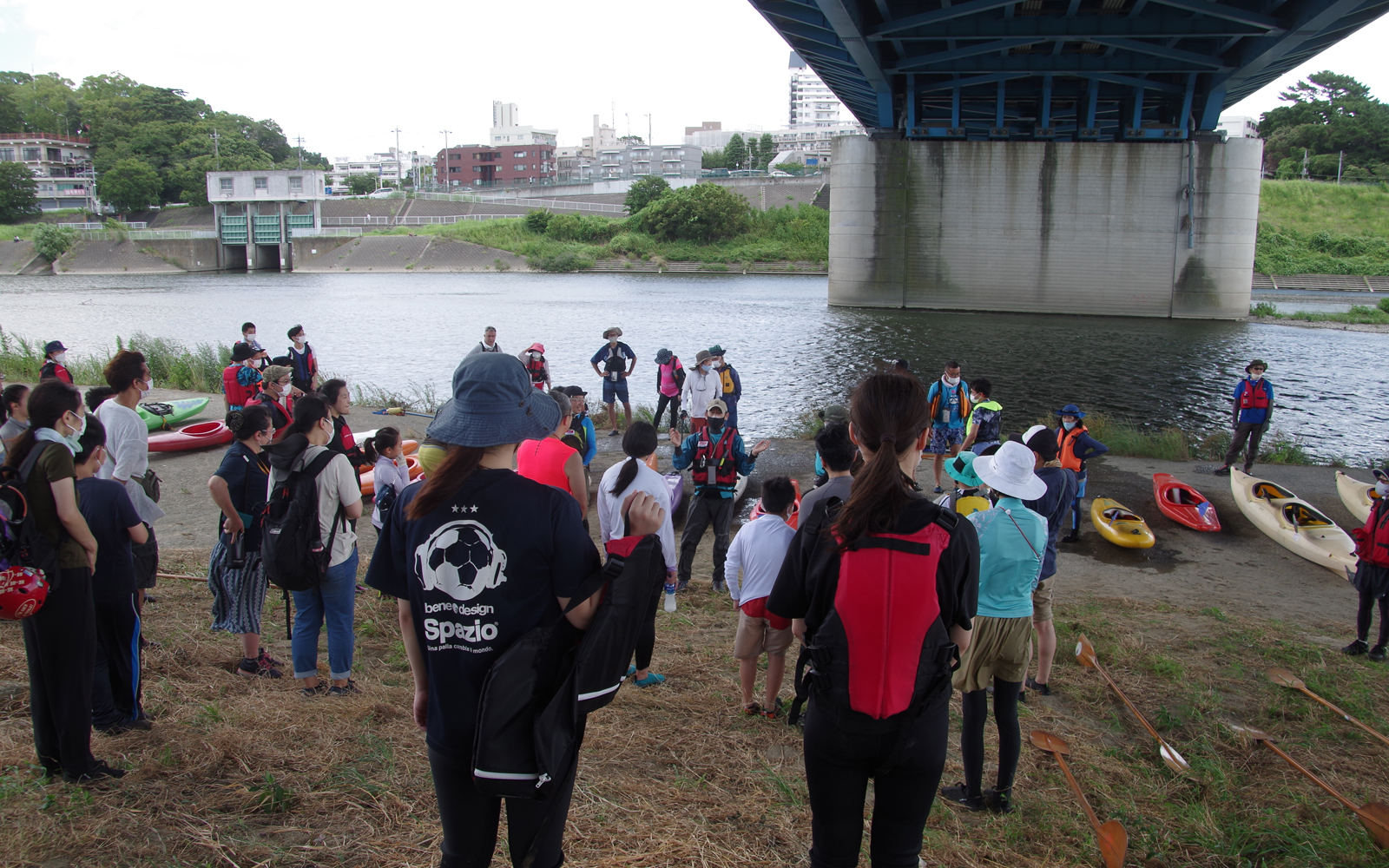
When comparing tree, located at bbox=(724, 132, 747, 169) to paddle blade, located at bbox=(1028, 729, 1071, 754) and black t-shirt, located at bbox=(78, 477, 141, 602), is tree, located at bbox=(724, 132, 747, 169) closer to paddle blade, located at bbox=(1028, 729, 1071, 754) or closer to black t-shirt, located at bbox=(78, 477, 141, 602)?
paddle blade, located at bbox=(1028, 729, 1071, 754)

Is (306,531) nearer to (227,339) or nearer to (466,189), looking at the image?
(227,339)

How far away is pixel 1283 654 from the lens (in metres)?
5.95

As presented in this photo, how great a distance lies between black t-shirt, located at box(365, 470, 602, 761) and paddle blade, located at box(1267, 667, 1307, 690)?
524 centimetres

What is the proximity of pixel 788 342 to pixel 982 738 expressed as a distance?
2783 centimetres

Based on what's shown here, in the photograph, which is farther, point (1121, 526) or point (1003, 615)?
point (1121, 526)

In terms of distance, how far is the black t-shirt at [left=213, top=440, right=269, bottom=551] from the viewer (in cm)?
488

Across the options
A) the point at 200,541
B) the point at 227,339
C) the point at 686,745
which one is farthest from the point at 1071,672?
the point at 227,339

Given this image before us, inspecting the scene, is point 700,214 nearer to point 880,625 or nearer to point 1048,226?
point 1048,226

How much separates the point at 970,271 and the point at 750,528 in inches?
1547

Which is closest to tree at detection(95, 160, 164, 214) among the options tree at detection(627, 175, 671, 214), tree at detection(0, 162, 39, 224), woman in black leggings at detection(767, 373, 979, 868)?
tree at detection(0, 162, 39, 224)

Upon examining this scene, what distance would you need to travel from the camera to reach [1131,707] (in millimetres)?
4855

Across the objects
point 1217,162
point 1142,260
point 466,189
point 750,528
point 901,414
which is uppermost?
point 466,189

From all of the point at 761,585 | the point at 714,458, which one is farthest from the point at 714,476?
the point at 761,585

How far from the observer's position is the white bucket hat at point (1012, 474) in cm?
372
